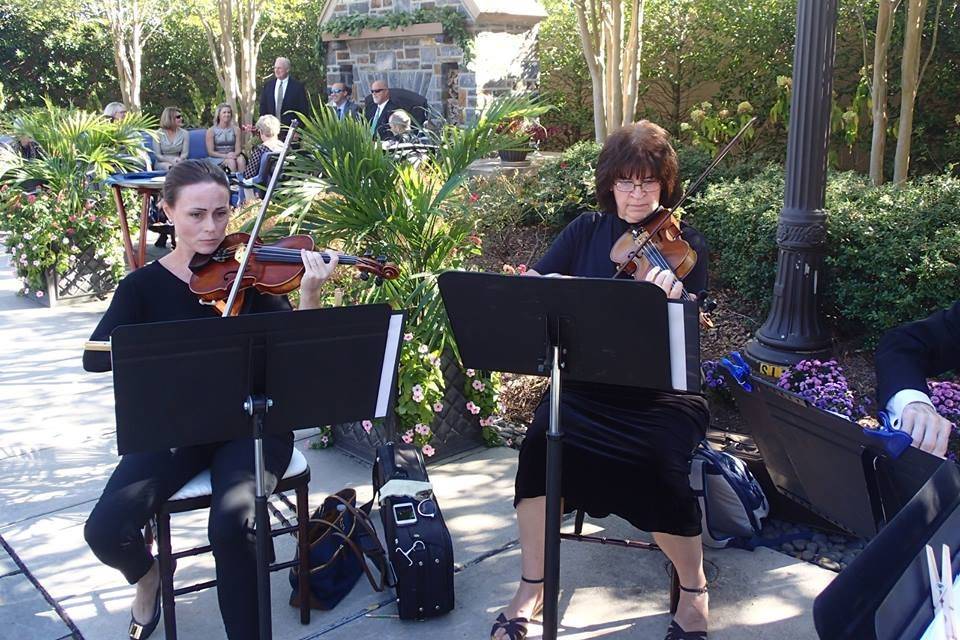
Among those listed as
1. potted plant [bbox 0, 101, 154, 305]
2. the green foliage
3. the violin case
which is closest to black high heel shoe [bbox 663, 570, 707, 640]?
the violin case

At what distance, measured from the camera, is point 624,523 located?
3.10m

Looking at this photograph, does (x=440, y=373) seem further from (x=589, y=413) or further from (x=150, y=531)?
(x=150, y=531)

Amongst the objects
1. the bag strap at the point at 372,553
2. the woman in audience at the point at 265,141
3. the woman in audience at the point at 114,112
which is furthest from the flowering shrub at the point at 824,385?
the woman in audience at the point at 114,112

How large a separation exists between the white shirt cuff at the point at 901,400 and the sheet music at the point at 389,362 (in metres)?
1.13

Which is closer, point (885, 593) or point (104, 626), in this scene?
point (885, 593)

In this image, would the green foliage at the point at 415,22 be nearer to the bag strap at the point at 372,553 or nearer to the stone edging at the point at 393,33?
the stone edging at the point at 393,33

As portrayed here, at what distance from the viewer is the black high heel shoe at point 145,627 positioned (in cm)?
245

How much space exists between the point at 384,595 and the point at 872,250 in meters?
2.62

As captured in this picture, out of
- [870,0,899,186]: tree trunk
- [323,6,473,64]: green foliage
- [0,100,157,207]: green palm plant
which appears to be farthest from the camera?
[323,6,473,64]: green foliage

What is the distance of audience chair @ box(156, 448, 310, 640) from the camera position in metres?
2.32

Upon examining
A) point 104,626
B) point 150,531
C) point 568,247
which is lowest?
point 104,626

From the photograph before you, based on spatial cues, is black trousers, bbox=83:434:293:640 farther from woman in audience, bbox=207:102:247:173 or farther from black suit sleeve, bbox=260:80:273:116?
black suit sleeve, bbox=260:80:273:116

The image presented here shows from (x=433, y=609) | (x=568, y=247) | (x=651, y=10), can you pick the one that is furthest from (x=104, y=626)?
(x=651, y=10)

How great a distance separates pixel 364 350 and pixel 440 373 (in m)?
1.45
